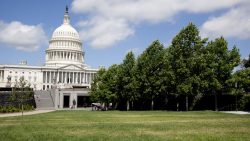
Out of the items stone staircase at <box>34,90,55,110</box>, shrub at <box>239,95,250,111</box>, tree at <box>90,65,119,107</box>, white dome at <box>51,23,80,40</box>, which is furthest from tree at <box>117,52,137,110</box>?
white dome at <box>51,23,80,40</box>

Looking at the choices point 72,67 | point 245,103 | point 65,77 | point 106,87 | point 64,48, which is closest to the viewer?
point 245,103

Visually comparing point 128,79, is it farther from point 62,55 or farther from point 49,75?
point 62,55

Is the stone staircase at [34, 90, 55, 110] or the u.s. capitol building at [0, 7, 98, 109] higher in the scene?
the u.s. capitol building at [0, 7, 98, 109]

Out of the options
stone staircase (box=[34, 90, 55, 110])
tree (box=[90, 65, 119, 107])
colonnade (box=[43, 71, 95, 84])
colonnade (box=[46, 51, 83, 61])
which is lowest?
stone staircase (box=[34, 90, 55, 110])

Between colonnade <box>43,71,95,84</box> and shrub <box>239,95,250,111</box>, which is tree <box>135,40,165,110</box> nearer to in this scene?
shrub <box>239,95,250,111</box>

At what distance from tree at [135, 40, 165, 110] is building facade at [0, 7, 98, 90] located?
102 m

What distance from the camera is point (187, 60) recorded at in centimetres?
5616

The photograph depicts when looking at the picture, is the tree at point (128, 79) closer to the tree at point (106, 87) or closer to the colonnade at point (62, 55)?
the tree at point (106, 87)

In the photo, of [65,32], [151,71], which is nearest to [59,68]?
[65,32]

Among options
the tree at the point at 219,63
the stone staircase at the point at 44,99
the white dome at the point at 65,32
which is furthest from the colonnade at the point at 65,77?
the tree at the point at 219,63

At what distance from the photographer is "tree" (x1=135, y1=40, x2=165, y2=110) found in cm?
6275

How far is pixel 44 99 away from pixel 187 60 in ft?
167

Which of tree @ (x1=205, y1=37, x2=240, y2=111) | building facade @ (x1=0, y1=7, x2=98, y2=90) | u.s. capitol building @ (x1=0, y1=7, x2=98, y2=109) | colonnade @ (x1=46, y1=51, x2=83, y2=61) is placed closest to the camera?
tree @ (x1=205, y1=37, x2=240, y2=111)

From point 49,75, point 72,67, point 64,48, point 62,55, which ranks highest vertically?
point 64,48
